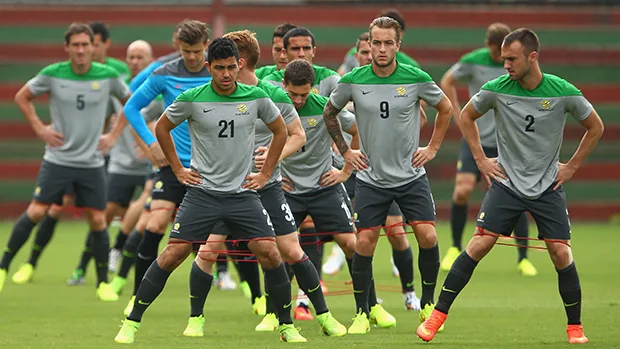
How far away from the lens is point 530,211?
844cm

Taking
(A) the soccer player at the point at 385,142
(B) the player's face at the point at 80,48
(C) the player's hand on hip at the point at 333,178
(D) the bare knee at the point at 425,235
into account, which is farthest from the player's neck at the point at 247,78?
(B) the player's face at the point at 80,48

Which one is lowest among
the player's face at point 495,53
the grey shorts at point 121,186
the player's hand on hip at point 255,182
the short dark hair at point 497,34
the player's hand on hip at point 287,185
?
the grey shorts at point 121,186

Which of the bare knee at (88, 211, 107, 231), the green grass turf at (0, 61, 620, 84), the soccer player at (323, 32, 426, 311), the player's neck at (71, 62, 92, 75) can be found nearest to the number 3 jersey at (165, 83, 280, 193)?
the soccer player at (323, 32, 426, 311)

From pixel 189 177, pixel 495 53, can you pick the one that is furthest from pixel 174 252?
pixel 495 53

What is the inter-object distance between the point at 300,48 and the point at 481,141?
3.86 metres

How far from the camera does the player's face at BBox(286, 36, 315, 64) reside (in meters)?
9.87

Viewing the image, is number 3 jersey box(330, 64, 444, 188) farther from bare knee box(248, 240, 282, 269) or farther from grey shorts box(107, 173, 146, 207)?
grey shorts box(107, 173, 146, 207)

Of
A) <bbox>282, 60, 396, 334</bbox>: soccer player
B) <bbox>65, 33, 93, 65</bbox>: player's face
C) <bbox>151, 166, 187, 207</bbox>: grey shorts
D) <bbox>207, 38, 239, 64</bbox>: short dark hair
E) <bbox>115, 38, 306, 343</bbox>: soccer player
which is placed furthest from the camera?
<bbox>65, 33, 93, 65</bbox>: player's face

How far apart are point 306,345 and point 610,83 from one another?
508 inches

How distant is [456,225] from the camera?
44.3ft

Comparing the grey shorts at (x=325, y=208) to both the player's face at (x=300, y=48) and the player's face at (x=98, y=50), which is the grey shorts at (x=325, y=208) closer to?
the player's face at (x=300, y=48)

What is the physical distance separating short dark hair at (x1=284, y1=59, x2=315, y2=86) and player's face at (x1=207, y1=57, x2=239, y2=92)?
103 cm

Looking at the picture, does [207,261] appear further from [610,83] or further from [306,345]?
[610,83]

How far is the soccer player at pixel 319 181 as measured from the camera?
31.1 feet
